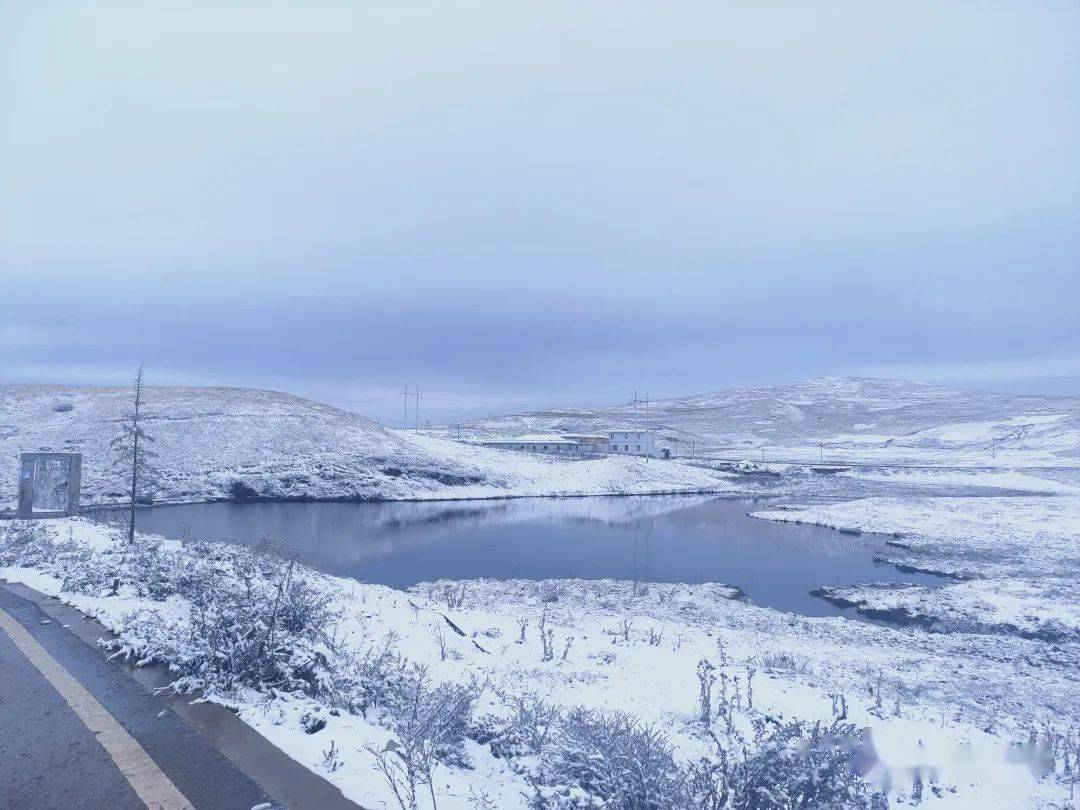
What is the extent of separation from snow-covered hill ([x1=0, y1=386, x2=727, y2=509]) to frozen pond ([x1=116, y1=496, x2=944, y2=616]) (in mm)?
4253

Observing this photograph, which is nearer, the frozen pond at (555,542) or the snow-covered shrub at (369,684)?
the snow-covered shrub at (369,684)

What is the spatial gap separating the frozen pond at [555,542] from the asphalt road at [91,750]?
56.7 feet

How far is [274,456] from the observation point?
59.7 m

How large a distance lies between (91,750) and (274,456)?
57.6 m

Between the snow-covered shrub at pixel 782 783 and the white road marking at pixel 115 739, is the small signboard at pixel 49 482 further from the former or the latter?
the snow-covered shrub at pixel 782 783

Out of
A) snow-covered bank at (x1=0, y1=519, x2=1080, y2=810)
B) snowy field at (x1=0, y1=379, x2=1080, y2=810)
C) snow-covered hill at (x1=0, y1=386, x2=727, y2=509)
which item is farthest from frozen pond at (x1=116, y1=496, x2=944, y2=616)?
snow-covered bank at (x1=0, y1=519, x2=1080, y2=810)

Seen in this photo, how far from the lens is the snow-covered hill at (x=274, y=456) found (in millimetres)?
53781

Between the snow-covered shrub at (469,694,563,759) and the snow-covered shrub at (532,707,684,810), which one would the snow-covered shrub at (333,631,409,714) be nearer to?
Answer: the snow-covered shrub at (469,694,563,759)

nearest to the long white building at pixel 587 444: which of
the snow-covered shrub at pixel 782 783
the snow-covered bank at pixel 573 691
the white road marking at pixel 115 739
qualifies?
the snow-covered bank at pixel 573 691

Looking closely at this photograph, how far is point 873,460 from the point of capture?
10275 cm

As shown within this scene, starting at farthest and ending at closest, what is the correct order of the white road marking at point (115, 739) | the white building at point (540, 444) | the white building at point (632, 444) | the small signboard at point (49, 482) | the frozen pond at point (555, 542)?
the white building at point (632, 444) → the white building at point (540, 444) → the frozen pond at point (555, 542) → the small signboard at point (49, 482) → the white road marking at point (115, 739)

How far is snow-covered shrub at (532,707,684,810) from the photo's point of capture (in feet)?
16.7

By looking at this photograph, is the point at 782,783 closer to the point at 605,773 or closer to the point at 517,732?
the point at 605,773

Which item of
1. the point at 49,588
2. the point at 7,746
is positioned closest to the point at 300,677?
the point at 7,746
